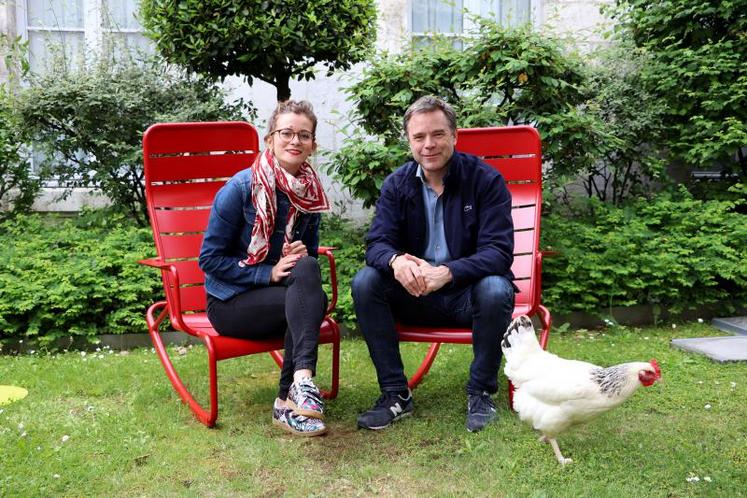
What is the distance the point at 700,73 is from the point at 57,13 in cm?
565

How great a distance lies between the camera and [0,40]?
640cm

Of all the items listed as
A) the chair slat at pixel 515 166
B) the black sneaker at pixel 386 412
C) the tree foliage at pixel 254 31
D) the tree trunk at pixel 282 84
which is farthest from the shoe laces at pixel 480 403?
the tree trunk at pixel 282 84

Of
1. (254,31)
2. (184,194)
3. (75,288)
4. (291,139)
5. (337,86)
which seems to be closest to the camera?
(291,139)

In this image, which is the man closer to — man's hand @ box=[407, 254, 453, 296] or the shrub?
man's hand @ box=[407, 254, 453, 296]

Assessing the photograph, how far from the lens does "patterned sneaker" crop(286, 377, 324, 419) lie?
9.82 ft

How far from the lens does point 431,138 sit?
3197mm

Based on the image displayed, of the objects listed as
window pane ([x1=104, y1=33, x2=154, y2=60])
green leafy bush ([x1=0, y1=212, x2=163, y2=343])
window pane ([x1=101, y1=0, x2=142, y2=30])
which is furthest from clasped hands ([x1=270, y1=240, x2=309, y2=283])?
window pane ([x1=101, y1=0, x2=142, y2=30])

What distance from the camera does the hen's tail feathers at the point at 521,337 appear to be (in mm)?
2826

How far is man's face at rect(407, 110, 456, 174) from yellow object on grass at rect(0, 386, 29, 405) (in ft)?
7.24

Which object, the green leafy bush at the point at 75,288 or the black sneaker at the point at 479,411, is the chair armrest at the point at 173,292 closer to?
the green leafy bush at the point at 75,288

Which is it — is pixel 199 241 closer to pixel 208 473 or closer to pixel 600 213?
pixel 208 473

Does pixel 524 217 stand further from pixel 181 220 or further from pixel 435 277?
pixel 181 220

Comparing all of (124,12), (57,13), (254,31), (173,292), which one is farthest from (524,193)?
(57,13)

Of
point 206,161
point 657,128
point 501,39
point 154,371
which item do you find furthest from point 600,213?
point 154,371
